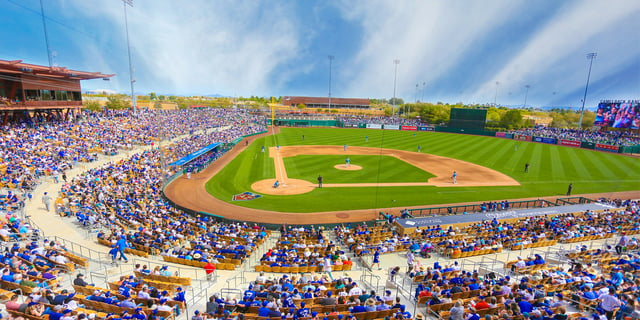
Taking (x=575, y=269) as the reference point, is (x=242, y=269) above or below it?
below

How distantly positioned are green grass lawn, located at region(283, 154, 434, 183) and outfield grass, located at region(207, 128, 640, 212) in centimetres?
132

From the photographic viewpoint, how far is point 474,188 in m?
29.1

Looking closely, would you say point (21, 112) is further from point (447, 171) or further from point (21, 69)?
point (447, 171)

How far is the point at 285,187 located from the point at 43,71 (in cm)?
3215

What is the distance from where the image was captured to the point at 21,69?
3192 centimetres

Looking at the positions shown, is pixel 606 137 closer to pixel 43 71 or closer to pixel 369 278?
pixel 369 278

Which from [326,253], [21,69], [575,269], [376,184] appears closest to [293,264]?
[326,253]

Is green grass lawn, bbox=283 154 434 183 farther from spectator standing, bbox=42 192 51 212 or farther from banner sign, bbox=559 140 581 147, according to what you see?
banner sign, bbox=559 140 581 147

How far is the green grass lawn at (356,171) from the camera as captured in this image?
31.3 meters

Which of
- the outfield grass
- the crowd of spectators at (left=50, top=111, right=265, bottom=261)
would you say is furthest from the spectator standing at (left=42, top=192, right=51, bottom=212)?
the outfield grass

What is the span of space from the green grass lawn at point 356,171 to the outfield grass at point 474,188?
4.32 feet

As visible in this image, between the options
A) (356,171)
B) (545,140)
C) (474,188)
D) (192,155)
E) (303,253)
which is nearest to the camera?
(303,253)

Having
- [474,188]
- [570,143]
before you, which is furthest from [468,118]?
[474,188]

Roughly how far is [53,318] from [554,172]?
44.6m
